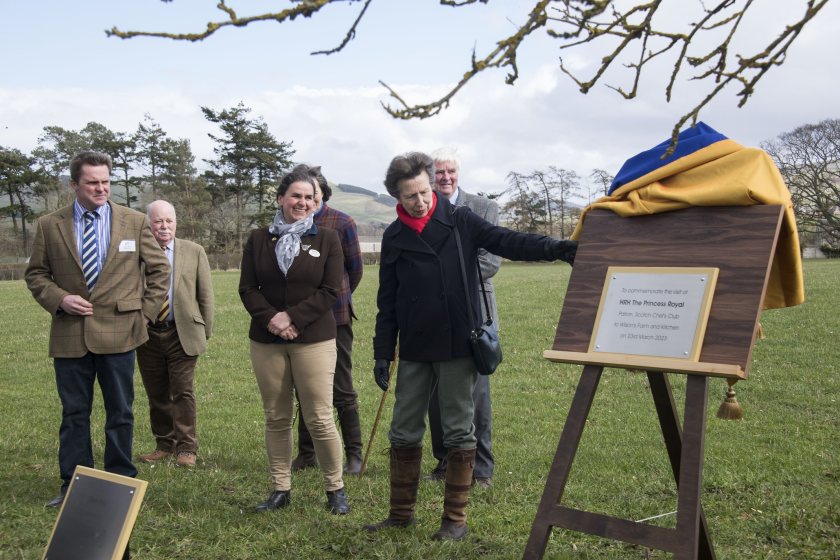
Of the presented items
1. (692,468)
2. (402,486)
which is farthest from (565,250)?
(402,486)

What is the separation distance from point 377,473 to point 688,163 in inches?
147

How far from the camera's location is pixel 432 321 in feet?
15.7

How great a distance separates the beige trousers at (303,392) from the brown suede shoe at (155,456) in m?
1.86

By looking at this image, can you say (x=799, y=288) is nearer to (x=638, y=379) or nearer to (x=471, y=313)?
(x=471, y=313)

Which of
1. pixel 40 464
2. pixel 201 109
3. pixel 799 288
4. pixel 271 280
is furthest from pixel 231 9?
pixel 201 109

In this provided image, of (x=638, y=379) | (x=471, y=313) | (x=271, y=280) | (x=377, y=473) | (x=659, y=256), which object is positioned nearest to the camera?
(x=659, y=256)

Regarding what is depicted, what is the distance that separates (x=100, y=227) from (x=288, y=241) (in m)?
1.42

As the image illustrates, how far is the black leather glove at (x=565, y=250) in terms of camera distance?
425 centimetres

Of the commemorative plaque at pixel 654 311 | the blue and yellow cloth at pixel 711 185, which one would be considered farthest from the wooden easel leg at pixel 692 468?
the blue and yellow cloth at pixel 711 185

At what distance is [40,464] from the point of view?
22.1 feet

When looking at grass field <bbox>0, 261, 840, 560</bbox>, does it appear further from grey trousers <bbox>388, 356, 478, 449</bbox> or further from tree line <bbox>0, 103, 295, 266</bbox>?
tree line <bbox>0, 103, 295, 266</bbox>

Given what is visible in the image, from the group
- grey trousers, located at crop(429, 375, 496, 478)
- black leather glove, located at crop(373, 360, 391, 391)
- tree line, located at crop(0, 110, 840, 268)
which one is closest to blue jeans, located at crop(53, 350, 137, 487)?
black leather glove, located at crop(373, 360, 391, 391)

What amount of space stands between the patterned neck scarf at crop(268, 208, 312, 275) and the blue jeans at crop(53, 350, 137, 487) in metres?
1.34

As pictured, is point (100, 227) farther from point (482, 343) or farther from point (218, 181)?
point (218, 181)
